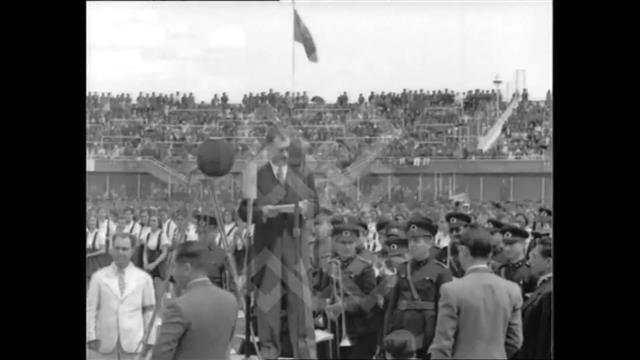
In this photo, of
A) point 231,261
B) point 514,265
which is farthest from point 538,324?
point 231,261

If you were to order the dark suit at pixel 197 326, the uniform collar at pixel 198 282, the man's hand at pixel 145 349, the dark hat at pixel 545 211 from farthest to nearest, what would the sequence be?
1. the dark hat at pixel 545 211
2. the man's hand at pixel 145 349
3. the uniform collar at pixel 198 282
4. the dark suit at pixel 197 326

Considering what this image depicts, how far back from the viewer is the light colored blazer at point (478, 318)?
5918mm

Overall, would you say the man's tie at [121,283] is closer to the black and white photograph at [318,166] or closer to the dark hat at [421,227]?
the black and white photograph at [318,166]

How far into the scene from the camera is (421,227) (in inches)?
251

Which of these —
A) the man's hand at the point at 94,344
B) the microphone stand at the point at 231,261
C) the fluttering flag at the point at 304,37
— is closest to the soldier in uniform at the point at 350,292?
the microphone stand at the point at 231,261

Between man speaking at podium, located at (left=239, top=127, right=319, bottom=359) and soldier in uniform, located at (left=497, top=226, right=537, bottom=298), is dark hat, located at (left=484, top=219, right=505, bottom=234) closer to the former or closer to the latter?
soldier in uniform, located at (left=497, top=226, right=537, bottom=298)

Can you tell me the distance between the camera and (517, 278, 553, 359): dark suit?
6.18 meters

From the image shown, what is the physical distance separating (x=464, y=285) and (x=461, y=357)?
43 centimetres

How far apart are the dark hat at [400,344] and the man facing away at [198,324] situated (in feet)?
3.29

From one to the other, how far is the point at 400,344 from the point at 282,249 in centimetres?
92

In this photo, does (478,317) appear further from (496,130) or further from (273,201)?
(273,201)

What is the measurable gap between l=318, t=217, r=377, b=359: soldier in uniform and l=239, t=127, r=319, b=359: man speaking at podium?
14 centimetres

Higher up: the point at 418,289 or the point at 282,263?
the point at 282,263

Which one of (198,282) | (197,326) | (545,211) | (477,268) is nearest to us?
(197,326)
